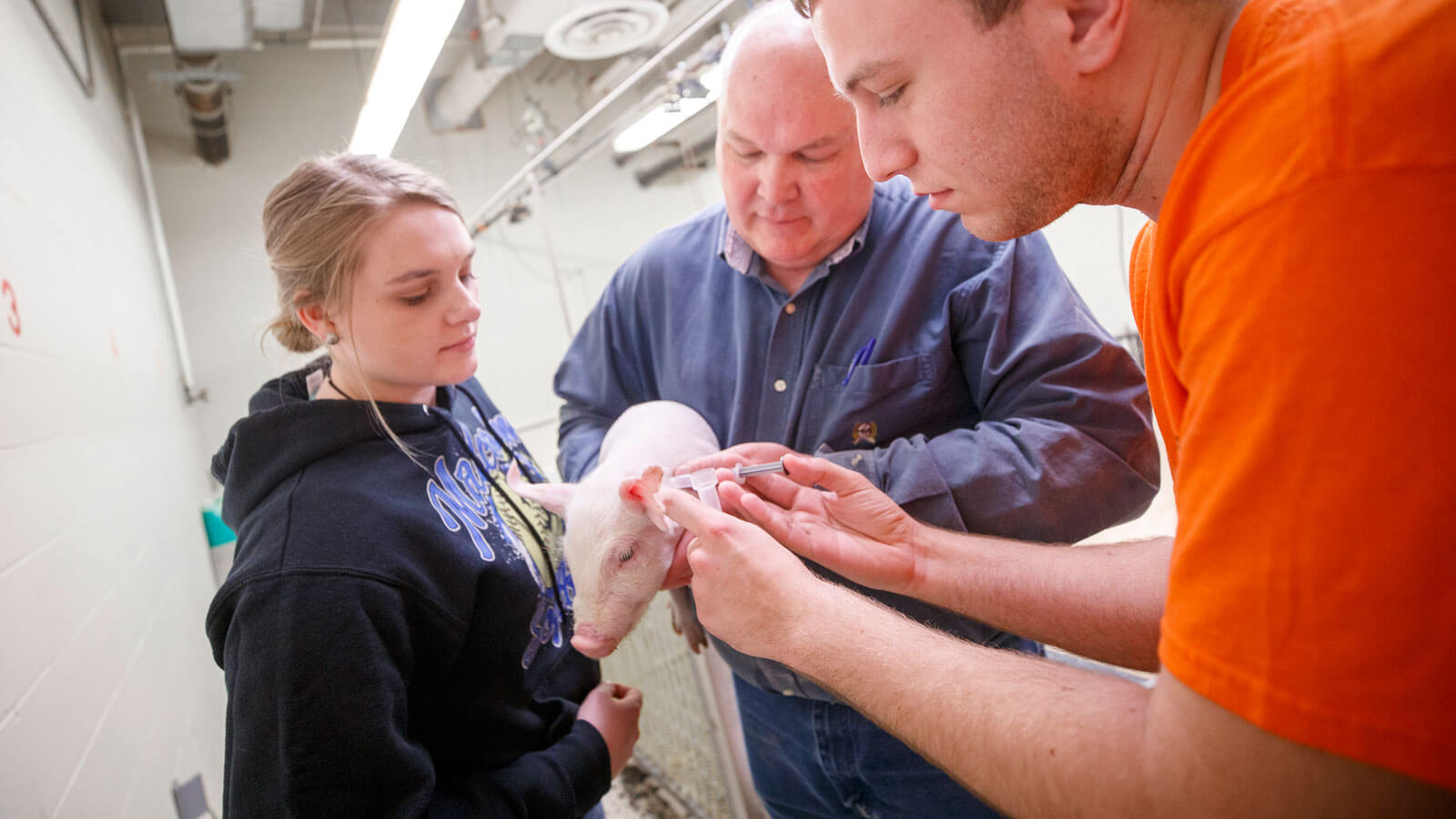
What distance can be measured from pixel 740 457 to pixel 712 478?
7cm

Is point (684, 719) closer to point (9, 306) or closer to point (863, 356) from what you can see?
point (863, 356)

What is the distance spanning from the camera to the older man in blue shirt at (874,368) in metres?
1.34

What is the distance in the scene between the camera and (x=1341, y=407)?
53 cm

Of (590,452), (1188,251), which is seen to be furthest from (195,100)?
(1188,251)

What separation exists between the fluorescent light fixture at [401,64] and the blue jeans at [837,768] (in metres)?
1.63

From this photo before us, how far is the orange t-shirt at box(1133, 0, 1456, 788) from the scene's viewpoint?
51 centimetres

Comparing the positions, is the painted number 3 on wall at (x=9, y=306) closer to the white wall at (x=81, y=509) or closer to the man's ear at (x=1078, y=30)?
the white wall at (x=81, y=509)

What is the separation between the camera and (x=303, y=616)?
1.04m

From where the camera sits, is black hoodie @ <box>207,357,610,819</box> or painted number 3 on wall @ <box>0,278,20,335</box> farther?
painted number 3 on wall @ <box>0,278,20,335</box>

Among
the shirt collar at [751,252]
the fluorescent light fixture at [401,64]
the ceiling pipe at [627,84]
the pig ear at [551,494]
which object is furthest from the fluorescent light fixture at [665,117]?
the pig ear at [551,494]

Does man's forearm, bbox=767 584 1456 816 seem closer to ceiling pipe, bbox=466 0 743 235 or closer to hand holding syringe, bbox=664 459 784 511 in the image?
hand holding syringe, bbox=664 459 784 511

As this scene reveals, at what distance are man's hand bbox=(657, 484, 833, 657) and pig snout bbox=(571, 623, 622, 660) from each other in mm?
Result: 373

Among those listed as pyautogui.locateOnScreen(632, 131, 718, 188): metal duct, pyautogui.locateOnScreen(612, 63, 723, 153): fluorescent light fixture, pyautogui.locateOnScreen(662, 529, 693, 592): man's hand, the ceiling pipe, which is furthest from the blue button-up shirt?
pyautogui.locateOnScreen(632, 131, 718, 188): metal duct

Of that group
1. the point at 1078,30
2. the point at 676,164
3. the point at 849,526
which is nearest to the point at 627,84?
the point at 849,526
